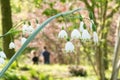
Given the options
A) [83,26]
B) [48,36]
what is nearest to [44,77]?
[83,26]

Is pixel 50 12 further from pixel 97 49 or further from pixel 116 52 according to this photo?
pixel 97 49

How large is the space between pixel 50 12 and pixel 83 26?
6664mm

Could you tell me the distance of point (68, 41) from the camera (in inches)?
112

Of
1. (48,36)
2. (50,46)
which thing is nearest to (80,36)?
(48,36)

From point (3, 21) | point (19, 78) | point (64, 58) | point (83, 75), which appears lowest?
point (64, 58)

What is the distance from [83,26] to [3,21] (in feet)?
38.8

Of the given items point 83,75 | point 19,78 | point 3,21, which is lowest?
point 83,75

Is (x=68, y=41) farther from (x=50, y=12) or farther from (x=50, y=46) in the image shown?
(x=50, y=46)

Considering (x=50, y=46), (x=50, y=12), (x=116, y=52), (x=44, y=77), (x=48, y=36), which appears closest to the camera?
(x=50, y=12)

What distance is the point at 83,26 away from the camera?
299cm

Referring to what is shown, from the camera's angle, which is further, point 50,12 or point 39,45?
point 39,45

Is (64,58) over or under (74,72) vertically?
under

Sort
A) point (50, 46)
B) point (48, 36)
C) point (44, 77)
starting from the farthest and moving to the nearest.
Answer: point (50, 46) → point (48, 36) → point (44, 77)

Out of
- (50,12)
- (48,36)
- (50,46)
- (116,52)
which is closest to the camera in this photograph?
(50,12)
